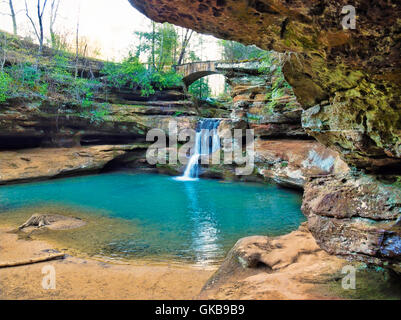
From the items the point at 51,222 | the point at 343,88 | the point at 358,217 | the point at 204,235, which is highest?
the point at 343,88

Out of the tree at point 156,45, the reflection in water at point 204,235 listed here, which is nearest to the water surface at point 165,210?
the reflection in water at point 204,235

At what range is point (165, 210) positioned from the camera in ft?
28.3

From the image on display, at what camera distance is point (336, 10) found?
1575mm

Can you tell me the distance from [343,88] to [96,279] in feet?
12.4

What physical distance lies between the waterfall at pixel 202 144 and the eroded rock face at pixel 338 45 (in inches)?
453

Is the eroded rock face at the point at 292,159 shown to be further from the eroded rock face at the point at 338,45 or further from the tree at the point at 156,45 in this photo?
the tree at the point at 156,45

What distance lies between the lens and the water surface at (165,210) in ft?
18.7

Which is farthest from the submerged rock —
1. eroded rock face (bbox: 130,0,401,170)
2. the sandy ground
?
eroded rock face (bbox: 130,0,401,170)

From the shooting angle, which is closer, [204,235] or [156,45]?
[204,235]

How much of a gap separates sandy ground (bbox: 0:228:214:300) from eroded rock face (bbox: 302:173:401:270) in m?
1.76

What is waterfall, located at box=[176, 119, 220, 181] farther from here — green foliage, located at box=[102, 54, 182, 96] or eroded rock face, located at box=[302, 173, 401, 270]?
eroded rock face, located at box=[302, 173, 401, 270]

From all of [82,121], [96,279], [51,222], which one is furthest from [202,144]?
[96,279]

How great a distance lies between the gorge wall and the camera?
1.72 meters

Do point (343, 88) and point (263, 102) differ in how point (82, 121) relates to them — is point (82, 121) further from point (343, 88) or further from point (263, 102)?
point (343, 88)
